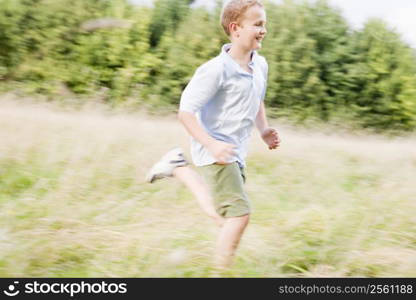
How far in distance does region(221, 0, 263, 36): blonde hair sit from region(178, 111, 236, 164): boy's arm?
55cm

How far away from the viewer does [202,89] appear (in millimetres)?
3322

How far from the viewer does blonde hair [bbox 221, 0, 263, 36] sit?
3.44 metres

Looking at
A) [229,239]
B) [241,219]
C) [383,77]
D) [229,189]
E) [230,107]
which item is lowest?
[383,77]

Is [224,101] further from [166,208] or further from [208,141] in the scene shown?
[166,208]

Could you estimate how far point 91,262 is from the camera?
3.75 metres

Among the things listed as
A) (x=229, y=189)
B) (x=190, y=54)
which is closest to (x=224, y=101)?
(x=229, y=189)

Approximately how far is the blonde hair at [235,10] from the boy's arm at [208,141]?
1.79 feet

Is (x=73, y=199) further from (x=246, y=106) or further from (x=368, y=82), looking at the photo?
(x=368, y=82)

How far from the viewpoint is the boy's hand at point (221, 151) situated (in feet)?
10.5

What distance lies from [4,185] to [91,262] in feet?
6.47

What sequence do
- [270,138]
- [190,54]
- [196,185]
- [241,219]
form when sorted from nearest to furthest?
[241,219], [270,138], [196,185], [190,54]

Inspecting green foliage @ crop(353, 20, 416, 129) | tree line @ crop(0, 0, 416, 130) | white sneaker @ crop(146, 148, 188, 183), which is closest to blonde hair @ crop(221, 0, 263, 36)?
white sneaker @ crop(146, 148, 188, 183)

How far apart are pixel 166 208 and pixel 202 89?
2.08 metres

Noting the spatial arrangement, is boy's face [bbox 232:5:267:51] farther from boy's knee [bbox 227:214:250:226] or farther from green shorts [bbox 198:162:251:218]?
boy's knee [bbox 227:214:250:226]
